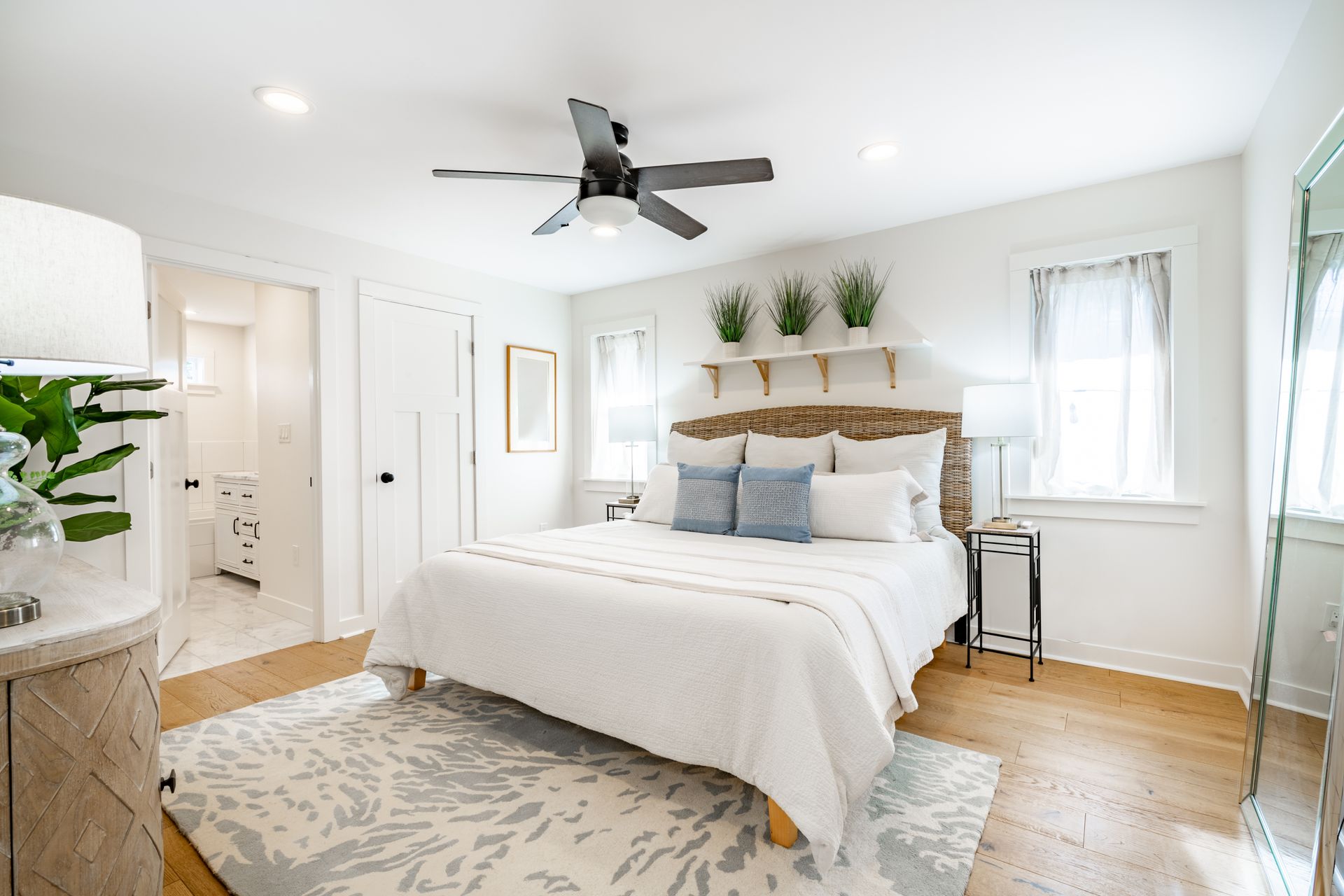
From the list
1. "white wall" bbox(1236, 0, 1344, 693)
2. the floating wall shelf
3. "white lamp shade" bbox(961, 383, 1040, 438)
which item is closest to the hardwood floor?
"white wall" bbox(1236, 0, 1344, 693)

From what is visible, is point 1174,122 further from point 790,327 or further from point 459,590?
point 459,590

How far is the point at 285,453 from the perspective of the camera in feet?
13.9

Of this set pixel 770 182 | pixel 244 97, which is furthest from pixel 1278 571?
pixel 244 97

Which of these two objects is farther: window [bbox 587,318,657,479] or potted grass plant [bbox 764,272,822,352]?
window [bbox 587,318,657,479]

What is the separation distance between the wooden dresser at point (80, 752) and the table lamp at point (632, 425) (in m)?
3.41

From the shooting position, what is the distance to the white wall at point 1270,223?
182 cm

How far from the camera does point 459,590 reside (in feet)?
8.49

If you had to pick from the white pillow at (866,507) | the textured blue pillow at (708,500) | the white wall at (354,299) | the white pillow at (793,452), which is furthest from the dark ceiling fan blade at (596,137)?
the white pillow at (793,452)

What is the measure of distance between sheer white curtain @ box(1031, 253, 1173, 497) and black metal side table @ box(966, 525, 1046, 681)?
34cm

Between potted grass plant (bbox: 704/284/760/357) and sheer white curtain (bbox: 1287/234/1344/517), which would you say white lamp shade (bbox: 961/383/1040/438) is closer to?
sheer white curtain (bbox: 1287/234/1344/517)

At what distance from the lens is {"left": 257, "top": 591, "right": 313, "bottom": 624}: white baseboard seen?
4.11 m

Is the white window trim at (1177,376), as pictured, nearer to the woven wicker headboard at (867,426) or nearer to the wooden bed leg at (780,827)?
the woven wicker headboard at (867,426)

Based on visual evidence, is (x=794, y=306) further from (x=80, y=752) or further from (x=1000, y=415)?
(x=80, y=752)

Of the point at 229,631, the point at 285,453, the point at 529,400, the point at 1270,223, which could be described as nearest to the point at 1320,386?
the point at 1270,223
